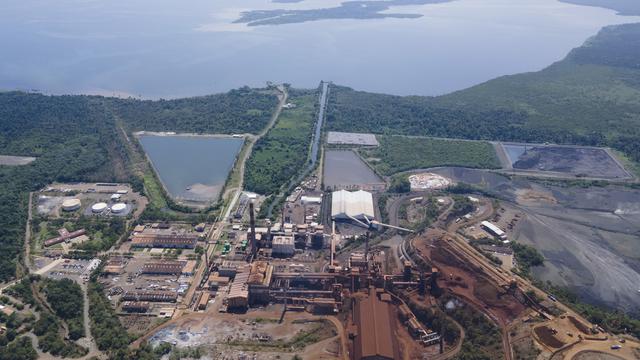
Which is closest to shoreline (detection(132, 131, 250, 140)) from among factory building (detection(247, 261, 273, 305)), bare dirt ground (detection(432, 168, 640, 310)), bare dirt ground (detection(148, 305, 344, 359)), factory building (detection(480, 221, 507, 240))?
bare dirt ground (detection(432, 168, 640, 310))

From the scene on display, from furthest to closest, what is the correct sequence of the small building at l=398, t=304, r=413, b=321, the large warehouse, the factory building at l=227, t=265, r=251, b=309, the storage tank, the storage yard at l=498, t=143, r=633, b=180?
the storage yard at l=498, t=143, r=633, b=180 < the storage tank < the large warehouse < the factory building at l=227, t=265, r=251, b=309 < the small building at l=398, t=304, r=413, b=321

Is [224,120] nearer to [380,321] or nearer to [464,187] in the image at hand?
[464,187]

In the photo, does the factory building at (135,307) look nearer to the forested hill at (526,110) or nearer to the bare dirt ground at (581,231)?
the bare dirt ground at (581,231)

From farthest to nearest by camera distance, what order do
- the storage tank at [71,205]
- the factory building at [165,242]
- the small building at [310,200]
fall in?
the small building at [310,200]
the storage tank at [71,205]
the factory building at [165,242]

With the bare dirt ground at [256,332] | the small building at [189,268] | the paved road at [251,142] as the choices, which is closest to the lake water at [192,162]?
the paved road at [251,142]

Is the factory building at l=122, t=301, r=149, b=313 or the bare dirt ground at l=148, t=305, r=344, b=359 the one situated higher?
the factory building at l=122, t=301, r=149, b=313

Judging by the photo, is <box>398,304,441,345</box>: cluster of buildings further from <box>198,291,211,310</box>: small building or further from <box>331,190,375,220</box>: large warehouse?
<box>198,291,211,310</box>: small building

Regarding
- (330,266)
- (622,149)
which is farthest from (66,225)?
(622,149)

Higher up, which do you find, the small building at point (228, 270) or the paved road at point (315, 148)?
the paved road at point (315, 148)
